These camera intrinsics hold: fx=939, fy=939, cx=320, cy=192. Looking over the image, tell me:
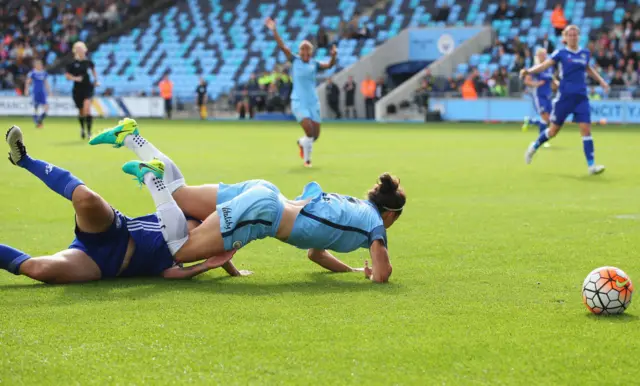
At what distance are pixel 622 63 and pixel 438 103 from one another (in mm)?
7020

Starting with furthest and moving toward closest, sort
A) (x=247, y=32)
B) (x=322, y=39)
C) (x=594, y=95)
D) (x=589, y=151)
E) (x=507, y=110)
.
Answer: (x=247, y=32)
(x=322, y=39)
(x=507, y=110)
(x=594, y=95)
(x=589, y=151)

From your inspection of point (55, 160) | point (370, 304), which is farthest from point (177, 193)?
point (55, 160)

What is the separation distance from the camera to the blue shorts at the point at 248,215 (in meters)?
6.54

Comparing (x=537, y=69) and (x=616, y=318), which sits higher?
(x=537, y=69)

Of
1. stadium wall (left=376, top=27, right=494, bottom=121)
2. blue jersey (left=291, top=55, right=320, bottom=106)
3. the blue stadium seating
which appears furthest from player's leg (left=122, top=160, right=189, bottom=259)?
the blue stadium seating

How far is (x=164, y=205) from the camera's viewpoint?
6738mm

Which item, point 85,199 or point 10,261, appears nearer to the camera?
point 85,199

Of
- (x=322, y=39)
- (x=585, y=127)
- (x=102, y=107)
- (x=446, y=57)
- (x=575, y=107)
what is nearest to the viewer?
(x=585, y=127)

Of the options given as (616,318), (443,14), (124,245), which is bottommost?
(616,318)

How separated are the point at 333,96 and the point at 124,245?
33635 millimetres

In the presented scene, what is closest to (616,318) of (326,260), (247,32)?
(326,260)

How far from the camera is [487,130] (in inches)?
1178

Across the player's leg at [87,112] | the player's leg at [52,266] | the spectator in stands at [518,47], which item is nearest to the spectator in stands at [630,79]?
the spectator in stands at [518,47]

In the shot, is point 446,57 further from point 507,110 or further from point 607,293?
point 607,293
